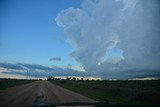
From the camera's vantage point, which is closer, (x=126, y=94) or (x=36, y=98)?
(x=36, y=98)

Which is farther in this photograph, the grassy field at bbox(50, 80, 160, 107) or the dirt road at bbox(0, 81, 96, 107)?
the grassy field at bbox(50, 80, 160, 107)

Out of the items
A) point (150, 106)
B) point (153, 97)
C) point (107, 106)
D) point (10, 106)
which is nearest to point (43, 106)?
point (10, 106)

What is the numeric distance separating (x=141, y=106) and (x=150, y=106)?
2.66 feet

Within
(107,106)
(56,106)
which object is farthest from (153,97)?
(56,106)

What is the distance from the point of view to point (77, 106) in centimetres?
2716

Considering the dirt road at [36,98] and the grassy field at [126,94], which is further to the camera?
the grassy field at [126,94]

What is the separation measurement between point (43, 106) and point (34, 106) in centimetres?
79

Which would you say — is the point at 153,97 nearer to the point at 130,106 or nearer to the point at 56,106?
the point at 130,106

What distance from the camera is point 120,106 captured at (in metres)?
27.5

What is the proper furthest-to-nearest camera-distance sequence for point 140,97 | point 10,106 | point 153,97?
point 140,97 < point 153,97 < point 10,106

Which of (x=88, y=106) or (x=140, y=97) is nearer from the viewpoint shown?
(x=88, y=106)

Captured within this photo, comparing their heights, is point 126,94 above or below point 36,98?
above

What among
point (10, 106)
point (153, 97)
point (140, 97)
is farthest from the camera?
point (140, 97)

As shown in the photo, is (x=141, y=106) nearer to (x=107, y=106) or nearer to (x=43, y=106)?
(x=107, y=106)
